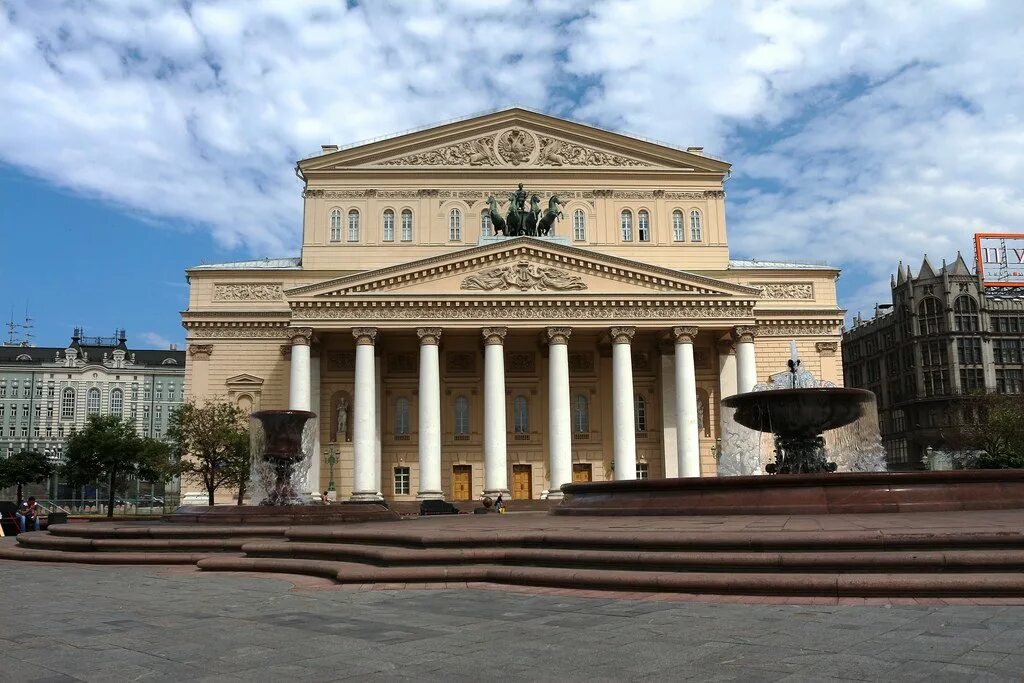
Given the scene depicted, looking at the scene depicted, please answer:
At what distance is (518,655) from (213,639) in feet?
9.24

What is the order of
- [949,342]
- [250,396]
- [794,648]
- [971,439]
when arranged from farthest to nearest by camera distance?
1. [949,342]
2. [971,439]
3. [250,396]
4. [794,648]

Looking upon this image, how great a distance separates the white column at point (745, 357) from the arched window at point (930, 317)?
5116 centimetres

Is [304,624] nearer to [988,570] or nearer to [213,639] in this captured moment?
[213,639]

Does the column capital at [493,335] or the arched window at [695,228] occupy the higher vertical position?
the arched window at [695,228]

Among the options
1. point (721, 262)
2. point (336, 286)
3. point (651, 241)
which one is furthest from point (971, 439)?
point (336, 286)

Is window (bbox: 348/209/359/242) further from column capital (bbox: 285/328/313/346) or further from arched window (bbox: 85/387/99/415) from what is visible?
arched window (bbox: 85/387/99/415)

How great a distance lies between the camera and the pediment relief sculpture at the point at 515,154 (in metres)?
51.5

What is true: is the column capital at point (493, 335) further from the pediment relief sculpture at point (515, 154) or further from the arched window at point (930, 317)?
the arched window at point (930, 317)

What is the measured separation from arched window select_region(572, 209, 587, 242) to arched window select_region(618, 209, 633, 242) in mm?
2017

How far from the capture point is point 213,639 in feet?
26.7

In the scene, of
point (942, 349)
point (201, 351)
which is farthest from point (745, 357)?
point (942, 349)

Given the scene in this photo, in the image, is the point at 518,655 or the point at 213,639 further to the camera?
the point at 213,639

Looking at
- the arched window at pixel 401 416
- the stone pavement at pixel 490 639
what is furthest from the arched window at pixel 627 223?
the stone pavement at pixel 490 639

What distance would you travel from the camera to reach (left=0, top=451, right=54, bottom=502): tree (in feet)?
237
